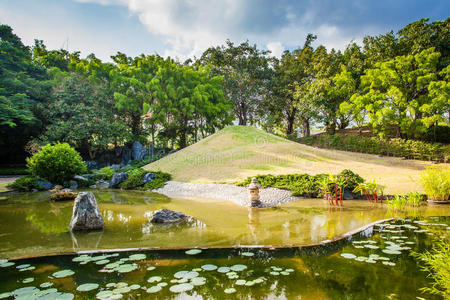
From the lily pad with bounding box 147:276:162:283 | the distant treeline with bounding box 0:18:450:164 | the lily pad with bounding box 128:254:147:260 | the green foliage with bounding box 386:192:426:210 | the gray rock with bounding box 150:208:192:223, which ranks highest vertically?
the distant treeline with bounding box 0:18:450:164

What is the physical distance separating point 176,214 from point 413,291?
182 inches

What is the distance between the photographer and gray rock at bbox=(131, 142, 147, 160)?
72.3 feet

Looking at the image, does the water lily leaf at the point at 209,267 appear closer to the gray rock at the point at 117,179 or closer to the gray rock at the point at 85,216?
the gray rock at the point at 85,216

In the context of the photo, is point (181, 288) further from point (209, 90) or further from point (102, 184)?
point (209, 90)

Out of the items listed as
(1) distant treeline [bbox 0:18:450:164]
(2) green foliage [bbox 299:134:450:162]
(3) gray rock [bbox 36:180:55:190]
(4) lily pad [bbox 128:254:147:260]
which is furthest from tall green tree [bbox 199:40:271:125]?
(4) lily pad [bbox 128:254:147:260]

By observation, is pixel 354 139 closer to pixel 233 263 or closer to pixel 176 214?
pixel 176 214

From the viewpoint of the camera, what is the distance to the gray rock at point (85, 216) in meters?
5.09

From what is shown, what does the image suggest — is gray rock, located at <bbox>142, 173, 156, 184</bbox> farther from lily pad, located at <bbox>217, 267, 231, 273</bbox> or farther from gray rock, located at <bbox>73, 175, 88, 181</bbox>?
lily pad, located at <bbox>217, 267, 231, 273</bbox>

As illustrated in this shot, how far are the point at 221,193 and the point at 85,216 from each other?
17.7ft

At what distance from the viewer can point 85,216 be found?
5.12 metres

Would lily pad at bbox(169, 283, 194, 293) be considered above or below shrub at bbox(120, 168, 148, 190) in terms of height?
below

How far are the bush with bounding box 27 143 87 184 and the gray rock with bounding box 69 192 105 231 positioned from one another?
318 inches

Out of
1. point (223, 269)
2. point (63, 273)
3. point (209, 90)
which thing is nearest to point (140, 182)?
point (63, 273)

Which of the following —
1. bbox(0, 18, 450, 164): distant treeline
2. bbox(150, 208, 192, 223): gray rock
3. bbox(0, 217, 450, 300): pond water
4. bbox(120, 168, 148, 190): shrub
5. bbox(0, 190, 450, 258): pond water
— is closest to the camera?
bbox(0, 217, 450, 300): pond water
